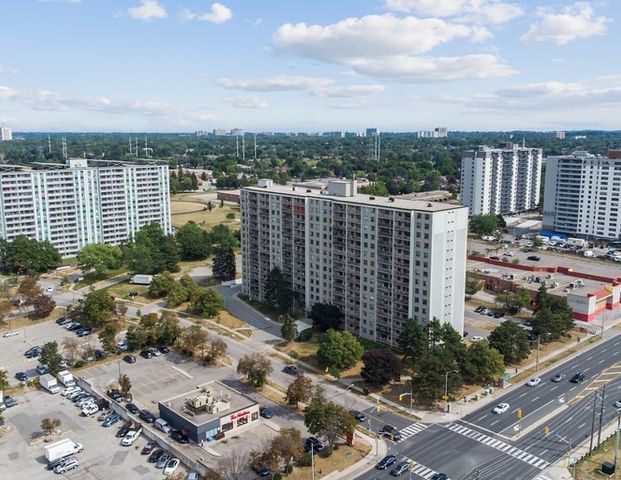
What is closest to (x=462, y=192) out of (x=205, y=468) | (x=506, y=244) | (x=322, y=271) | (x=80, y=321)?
(x=506, y=244)

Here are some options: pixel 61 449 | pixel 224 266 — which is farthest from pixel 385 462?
pixel 224 266

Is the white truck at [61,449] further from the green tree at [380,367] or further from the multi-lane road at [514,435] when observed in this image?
the green tree at [380,367]

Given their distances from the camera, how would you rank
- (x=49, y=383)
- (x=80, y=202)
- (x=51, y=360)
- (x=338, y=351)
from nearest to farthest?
(x=49, y=383) < (x=338, y=351) < (x=51, y=360) < (x=80, y=202)

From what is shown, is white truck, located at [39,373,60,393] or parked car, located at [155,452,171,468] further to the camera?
white truck, located at [39,373,60,393]

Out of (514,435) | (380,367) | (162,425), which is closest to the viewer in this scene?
(514,435)

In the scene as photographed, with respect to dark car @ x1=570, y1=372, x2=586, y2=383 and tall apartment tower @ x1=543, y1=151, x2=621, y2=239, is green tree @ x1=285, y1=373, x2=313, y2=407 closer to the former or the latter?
dark car @ x1=570, y1=372, x2=586, y2=383

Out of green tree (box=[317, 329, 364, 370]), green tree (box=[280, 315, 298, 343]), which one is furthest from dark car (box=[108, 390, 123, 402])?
green tree (box=[317, 329, 364, 370])

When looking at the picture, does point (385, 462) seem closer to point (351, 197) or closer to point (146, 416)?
point (146, 416)
